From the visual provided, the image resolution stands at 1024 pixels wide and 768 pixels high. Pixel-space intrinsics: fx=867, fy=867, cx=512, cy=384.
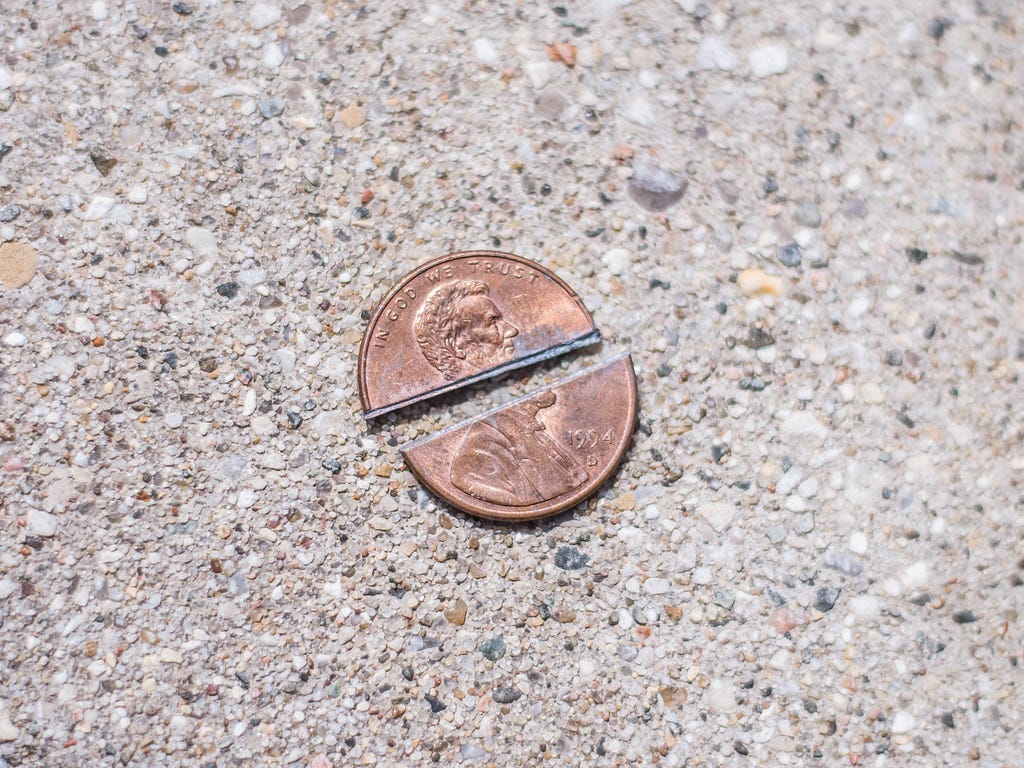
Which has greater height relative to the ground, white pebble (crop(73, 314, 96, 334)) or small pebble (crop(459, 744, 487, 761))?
white pebble (crop(73, 314, 96, 334))

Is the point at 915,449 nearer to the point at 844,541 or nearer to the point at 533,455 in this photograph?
the point at 844,541

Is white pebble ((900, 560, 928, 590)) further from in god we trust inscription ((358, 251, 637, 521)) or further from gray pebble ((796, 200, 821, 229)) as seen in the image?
gray pebble ((796, 200, 821, 229))

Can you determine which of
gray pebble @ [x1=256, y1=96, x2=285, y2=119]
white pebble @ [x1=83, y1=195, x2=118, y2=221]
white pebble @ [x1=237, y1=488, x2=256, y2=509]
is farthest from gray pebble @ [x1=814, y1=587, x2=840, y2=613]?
white pebble @ [x1=83, y1=195, x2=118, y2=221]

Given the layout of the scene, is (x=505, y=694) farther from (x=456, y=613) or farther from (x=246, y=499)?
(x=246, y=499)

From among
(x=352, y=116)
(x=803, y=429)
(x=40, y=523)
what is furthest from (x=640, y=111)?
(x=40, y=523)

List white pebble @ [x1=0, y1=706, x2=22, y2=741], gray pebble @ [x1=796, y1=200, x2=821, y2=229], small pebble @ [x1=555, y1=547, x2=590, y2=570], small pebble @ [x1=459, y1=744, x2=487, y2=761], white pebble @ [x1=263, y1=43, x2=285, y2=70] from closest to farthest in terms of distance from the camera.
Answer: white pebble @ [x1=0, y1=706, x2=22, y2=741], small pebble @ [x1=459, y1=744, x2=487, y2=761], small pebble @ [x1=555, y1=547, x2=590, y2=570], white pebble @ [x1=263, y1=43, x2=285, y2=70], gray pebble @ [x1=796, y1=200, x2=821, y2=229]

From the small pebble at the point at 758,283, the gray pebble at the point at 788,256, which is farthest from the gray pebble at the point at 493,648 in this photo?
the gray pebble at the point at 788,256

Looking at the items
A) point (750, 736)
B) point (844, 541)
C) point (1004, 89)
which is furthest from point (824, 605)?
point (1004, 89)
